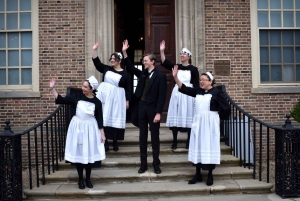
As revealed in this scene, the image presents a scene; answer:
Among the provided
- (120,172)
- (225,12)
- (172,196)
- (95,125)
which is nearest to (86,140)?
(95,125)

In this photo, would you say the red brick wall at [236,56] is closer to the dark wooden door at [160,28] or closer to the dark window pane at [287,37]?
the dark wooden door at [160,28]

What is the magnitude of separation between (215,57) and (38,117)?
14.0 ft

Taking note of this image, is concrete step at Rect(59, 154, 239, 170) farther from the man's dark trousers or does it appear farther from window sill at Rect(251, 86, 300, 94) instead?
window sill at Rect(251, 86, 300, 94)

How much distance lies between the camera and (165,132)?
8312 millimetres

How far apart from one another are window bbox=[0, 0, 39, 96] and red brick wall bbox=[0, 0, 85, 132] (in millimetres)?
360

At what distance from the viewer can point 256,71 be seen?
905 centimetres

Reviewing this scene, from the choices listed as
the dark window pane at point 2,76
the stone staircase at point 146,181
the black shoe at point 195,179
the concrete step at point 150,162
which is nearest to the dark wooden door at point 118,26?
the dark window pane at point 2,76

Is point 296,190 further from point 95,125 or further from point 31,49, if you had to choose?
point 31,49

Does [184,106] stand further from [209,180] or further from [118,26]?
[118,26]

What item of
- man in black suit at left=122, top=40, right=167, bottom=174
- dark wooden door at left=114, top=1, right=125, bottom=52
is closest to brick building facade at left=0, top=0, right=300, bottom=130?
dark wooden door at left=114, top=1, right=125, bottom=52

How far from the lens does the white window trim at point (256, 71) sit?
8.98 meters

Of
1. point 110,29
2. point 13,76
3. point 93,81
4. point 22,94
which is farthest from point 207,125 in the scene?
point 13,76

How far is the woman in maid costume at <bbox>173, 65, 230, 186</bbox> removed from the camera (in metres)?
5.83

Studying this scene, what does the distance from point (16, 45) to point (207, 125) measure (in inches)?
211
